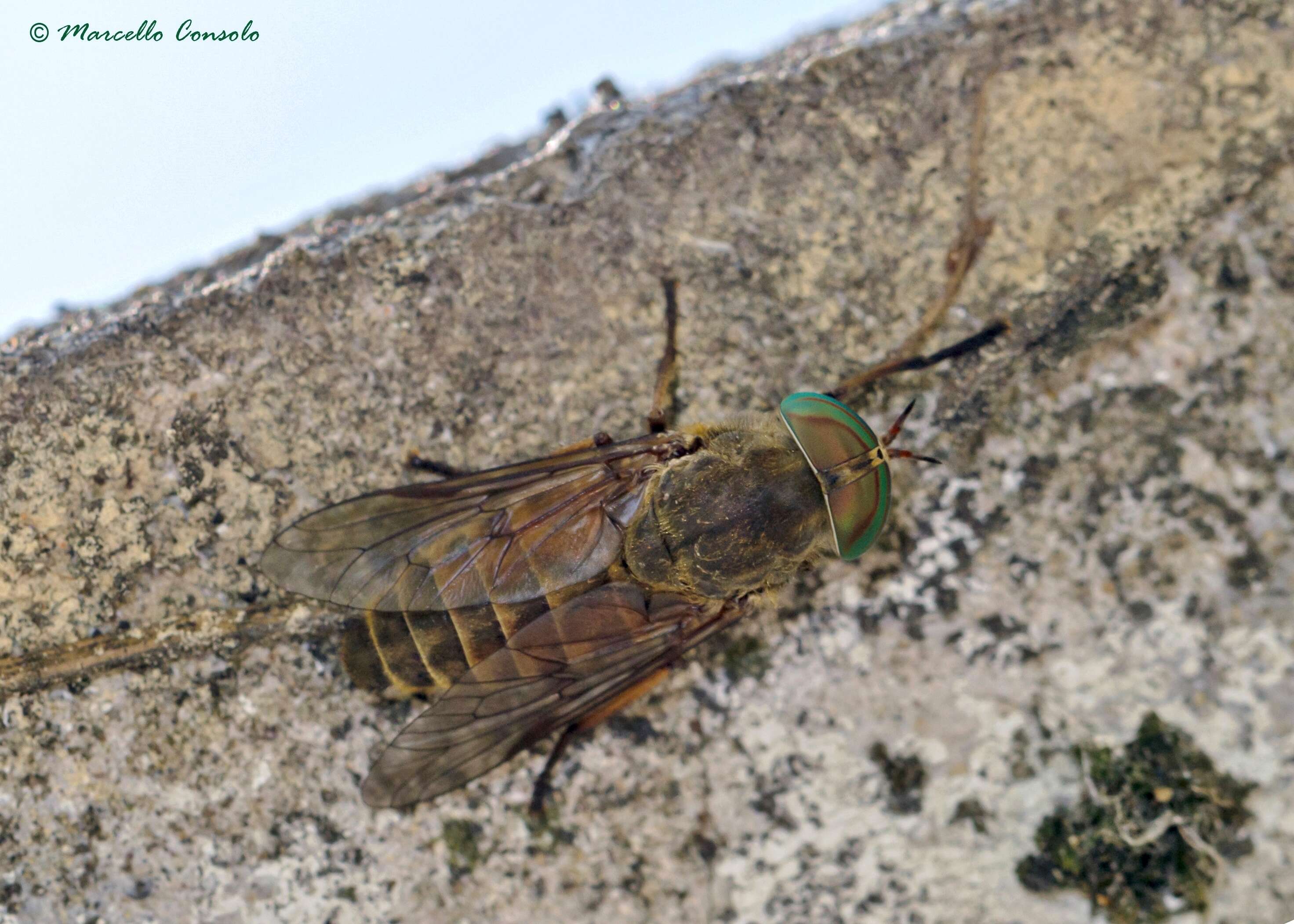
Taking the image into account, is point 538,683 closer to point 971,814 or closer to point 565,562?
point 565,562

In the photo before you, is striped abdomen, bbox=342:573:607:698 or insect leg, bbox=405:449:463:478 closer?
striped abdomen, bbox=342:573:607:698

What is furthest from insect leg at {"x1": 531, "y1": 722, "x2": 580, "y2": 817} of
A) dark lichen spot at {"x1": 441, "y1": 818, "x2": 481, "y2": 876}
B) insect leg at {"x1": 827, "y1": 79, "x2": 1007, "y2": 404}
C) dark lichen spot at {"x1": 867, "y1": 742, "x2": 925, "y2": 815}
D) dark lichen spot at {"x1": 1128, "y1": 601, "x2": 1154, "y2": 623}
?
dark lichen spot at {"x1": 1128, "y1": 601, "x2": 1154, "y2": 623}

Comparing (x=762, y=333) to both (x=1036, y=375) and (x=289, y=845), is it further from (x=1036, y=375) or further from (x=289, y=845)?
(x=289, y=845)

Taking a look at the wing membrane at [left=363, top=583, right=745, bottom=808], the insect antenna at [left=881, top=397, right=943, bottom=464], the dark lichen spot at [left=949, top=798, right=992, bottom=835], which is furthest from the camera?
the dark lichen spot at [left=949, top=798, right=992, bottom=835]

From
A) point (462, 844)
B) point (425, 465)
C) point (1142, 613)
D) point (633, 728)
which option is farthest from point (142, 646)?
point (1142, 613)

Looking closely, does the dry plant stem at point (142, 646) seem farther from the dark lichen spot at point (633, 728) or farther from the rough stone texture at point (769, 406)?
the dark lichen spot at point (633, 728)

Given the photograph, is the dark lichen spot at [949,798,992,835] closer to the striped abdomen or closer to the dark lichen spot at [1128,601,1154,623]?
the dark lichen spot at [1128,601,1154,623]
